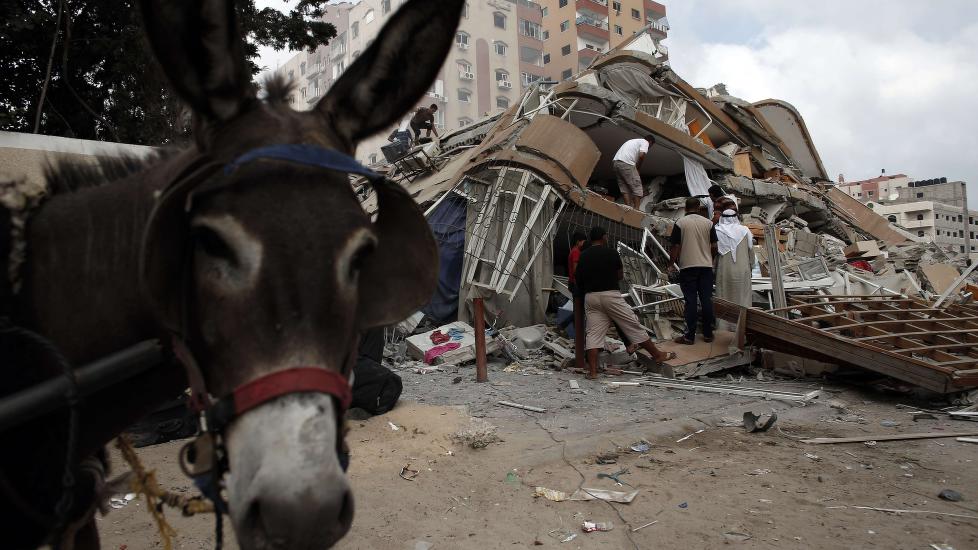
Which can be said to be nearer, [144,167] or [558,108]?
[144,167]

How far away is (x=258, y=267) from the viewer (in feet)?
3.84

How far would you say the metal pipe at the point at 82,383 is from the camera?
123 centimetres

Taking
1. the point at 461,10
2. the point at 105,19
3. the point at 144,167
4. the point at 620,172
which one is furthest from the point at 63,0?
the point at 620,172

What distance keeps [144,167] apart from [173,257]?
1.91ft

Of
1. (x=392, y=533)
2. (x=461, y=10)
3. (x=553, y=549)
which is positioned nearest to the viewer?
(x=461, y=10)

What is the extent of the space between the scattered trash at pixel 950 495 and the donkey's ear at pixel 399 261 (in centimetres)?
402

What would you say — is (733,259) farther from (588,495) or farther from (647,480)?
(588,495)

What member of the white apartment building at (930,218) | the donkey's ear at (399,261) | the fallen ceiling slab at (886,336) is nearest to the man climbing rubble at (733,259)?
the fallen ceiling slab at (886,336)

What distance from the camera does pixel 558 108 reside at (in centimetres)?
1282

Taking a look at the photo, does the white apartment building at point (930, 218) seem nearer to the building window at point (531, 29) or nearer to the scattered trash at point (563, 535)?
the building window at point (531, 29)

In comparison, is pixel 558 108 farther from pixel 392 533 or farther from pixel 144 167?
pixel 144 167

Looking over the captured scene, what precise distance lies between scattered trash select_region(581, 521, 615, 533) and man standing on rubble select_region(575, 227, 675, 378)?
410 cm

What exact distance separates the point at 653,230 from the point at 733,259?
3208 mm

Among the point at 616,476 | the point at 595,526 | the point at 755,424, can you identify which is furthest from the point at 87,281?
the point at 755,424
